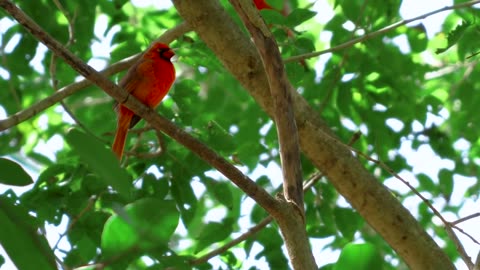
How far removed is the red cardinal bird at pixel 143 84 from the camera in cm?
402

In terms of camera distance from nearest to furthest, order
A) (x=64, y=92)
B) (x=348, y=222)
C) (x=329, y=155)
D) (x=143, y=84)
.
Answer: (x=329, y=155), (x=64, y=92), (x=348, y=222), (x=143, y=84)

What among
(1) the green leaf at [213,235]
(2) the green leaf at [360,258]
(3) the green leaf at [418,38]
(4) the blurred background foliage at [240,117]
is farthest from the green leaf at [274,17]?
(2) the green leaf at [360,258]

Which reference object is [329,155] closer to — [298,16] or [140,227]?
[298,16]

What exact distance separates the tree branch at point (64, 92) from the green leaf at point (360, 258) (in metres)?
1.48

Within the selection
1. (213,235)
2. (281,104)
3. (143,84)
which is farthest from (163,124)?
(143,84)

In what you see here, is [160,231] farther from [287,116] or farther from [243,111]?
[243,111]

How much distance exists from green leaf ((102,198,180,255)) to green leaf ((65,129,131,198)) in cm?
4

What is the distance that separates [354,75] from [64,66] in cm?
181

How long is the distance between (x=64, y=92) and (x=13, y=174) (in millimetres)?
2492

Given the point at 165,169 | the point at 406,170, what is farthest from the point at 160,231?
the point at 406,170

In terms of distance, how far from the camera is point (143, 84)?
4.12 metres

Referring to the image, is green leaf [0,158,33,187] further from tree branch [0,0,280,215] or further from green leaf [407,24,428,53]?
green leaf [407,24,428,53]

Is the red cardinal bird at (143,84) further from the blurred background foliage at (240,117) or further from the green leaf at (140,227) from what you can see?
the green leaf at (140,227)

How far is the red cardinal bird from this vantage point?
4.02 metres
